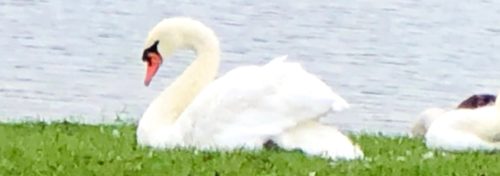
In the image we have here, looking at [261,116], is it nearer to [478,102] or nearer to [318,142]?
[318,142]

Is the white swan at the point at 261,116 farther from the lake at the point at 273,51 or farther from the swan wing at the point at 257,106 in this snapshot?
the lake at the point at 273,51

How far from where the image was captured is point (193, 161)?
811 centimetres

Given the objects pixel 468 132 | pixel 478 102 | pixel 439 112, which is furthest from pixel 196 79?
pixel 439 112

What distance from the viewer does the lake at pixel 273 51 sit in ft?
47.6

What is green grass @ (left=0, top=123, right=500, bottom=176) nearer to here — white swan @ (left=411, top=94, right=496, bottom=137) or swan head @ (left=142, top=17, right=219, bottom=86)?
swan head @ (left=142, top=17, right=219, bottom=86)

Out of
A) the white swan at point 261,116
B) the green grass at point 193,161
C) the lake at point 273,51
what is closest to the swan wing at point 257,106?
the white swan at point 261,116

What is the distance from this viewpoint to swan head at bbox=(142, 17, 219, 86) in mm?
9703

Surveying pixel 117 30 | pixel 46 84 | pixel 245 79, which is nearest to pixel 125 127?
pixel 245 79

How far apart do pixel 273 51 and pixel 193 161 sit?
1104cm

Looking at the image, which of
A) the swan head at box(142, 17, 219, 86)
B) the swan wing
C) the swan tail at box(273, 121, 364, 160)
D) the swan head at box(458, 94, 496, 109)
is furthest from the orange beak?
the swan head at box(458, 94, 496, 109)

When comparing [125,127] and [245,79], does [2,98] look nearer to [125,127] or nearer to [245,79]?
[125,127]

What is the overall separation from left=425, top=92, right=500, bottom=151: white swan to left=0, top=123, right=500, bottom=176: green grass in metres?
0.17

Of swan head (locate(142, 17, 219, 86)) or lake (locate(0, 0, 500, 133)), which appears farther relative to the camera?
lake (locate(0, 0, 500, 133))

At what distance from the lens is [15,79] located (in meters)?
15.7
